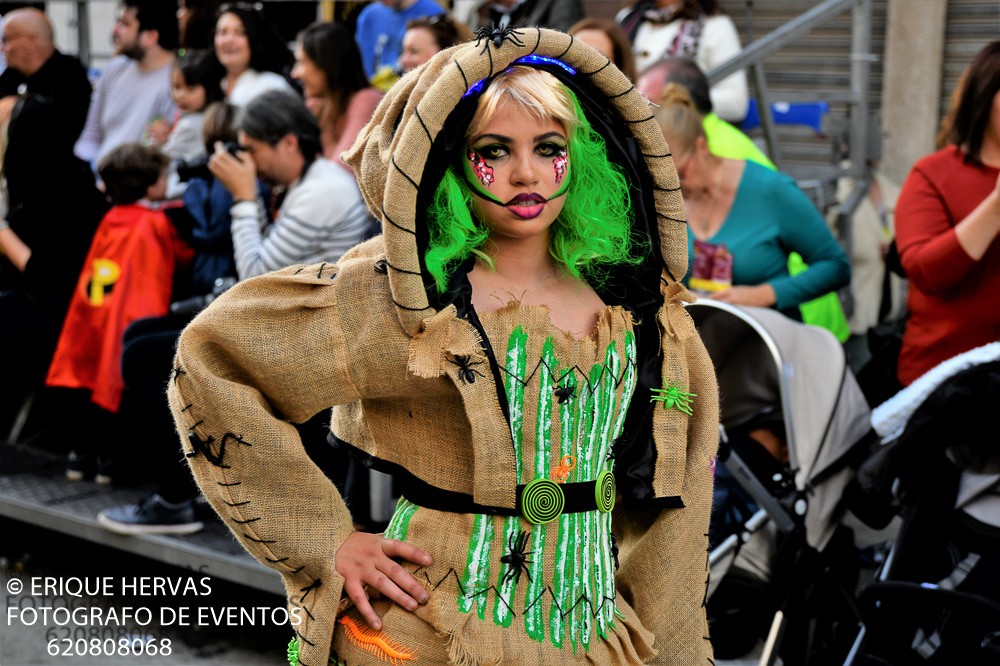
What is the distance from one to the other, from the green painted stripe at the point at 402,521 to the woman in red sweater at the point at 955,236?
Result: 7.79 ft

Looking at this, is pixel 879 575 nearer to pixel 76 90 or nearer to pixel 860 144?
pixel 860 144

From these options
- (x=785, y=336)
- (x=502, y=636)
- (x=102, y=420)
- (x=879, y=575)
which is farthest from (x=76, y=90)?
(x=502, y=636)

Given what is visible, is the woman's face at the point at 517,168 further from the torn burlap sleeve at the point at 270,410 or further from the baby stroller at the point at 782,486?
the baby stroller at the point at 782,486

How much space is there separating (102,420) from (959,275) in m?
3.65

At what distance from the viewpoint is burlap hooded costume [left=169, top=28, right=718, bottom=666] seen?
219cm

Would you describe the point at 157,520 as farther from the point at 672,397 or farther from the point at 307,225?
the point at 672,397

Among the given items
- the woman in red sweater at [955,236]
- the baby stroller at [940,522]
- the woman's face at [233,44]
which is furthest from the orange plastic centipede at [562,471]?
the woman's face at [233,44]

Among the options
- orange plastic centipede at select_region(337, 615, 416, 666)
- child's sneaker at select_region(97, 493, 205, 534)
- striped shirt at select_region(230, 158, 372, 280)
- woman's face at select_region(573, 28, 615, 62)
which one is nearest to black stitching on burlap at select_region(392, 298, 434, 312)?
orange plastic centipede at select_region(337, 615, 416, 666)

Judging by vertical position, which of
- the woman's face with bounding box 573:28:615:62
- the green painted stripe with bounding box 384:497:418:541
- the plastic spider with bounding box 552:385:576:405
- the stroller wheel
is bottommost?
the stroller wheel

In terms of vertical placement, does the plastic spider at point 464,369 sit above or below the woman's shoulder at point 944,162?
above

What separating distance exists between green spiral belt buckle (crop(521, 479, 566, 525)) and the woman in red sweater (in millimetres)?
2260

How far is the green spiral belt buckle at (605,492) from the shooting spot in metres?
2.29

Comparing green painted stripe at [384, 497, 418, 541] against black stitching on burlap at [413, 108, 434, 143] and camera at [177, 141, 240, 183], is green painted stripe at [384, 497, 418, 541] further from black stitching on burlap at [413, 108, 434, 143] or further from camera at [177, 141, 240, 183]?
camera at [177, 141, 240, 183]

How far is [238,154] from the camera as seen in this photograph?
16.9 ft
